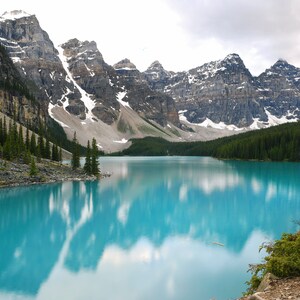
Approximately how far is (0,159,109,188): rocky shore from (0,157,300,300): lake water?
7.34m

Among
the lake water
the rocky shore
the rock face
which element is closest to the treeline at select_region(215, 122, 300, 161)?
the rocky shore

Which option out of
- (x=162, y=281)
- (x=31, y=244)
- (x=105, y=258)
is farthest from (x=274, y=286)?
(x=31, y=244)

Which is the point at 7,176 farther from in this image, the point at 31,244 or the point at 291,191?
the point at 291,191

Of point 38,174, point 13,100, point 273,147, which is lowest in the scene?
point 38,174

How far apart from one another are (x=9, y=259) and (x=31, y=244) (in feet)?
11.2

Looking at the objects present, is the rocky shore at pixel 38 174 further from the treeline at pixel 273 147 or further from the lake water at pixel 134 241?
the treeline at pixel 273 147

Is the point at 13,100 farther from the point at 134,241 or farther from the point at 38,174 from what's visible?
the point at 134,241

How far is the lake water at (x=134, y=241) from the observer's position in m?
16.6

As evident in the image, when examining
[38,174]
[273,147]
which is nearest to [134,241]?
[38,174]

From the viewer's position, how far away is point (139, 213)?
35656mm

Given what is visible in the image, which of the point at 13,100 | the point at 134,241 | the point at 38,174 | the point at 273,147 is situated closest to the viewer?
the point at 134,241

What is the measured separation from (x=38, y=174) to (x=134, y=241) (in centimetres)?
3894

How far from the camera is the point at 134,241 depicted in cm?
2503

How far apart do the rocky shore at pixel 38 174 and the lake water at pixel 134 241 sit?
7.34 meters
